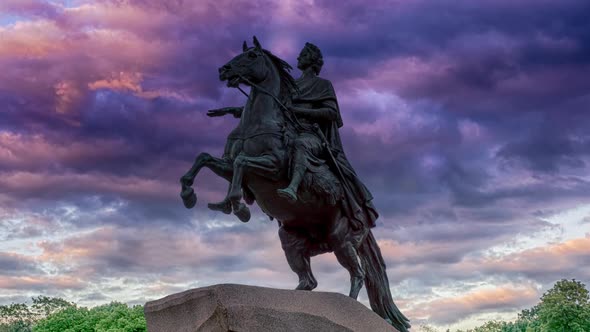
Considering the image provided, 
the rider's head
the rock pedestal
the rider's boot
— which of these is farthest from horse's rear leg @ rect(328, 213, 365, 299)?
the rider's head

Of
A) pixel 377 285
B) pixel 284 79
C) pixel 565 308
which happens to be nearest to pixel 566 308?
pixel 565 308

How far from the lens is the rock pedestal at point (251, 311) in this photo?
8031 millimetres

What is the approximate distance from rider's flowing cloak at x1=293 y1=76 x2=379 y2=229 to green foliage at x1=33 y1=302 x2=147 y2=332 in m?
25.6

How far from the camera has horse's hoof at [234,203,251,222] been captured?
10.2 metres

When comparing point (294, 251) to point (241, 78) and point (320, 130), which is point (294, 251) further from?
point (241, 78)

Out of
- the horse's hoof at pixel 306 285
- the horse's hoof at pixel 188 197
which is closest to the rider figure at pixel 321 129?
the horse's hoof at pixel 188 197

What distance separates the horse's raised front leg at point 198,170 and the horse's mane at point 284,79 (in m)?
1.51

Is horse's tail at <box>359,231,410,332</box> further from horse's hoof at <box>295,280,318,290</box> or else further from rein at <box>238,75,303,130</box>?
rein at <box>238,75,303,130</box>

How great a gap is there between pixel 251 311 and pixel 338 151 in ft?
14.0

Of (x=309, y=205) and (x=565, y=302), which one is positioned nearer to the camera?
(x=309, y=205)

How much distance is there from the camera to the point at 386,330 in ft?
32.4

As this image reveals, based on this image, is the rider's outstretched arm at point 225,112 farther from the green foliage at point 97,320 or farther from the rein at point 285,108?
the green foliage at point 97,320

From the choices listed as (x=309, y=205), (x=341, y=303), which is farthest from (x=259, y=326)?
(x=309, y=205)

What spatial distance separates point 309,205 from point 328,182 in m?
0.43
